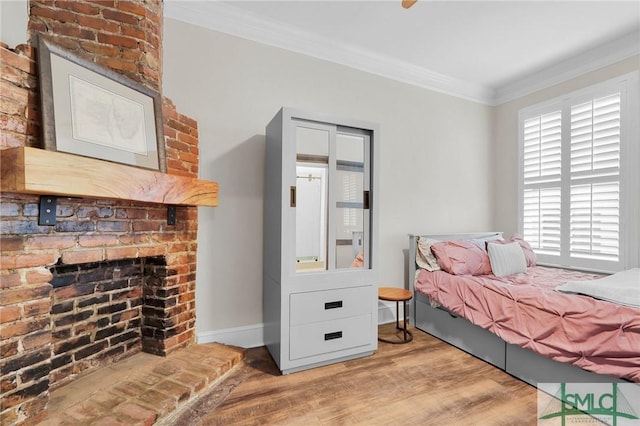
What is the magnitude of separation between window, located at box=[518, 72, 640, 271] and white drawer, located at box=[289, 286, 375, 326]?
2.38m

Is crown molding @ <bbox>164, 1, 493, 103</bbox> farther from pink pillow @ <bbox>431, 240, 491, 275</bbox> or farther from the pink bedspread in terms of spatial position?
the pink bedspread

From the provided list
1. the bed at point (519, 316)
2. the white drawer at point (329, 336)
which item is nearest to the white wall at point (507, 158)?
the bed at point (519, 316)

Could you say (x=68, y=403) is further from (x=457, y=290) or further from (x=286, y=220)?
(x=457, y=290)

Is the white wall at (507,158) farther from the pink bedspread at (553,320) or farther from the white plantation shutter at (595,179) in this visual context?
the pink bedspread at (553,320)

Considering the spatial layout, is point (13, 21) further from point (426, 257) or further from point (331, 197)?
point (426, 257)

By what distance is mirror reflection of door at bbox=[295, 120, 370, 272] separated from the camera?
2188 mm

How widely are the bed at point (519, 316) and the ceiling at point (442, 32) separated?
1.87 meters

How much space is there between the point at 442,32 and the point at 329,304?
2.58 metres

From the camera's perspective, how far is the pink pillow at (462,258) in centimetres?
266

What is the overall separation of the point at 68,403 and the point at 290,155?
184cm

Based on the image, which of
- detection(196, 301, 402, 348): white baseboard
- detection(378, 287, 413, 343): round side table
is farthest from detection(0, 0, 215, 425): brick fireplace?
detection(378, 287, 413, 343): round side table

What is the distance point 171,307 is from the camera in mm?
2035

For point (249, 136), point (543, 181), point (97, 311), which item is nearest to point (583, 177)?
point (543, 181)

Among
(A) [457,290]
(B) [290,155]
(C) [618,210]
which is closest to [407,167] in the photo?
(A) [457,290]
